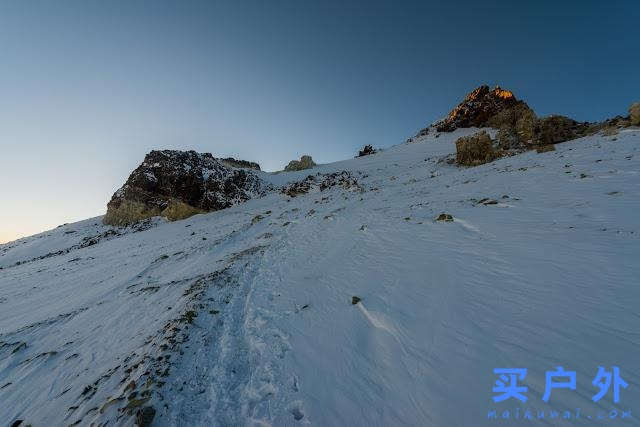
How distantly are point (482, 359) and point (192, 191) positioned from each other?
25815 mm

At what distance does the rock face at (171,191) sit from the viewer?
2400cm

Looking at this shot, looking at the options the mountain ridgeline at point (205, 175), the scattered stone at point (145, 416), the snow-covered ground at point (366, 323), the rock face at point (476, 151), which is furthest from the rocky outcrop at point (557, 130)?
the scattered stone at point (145, 416)

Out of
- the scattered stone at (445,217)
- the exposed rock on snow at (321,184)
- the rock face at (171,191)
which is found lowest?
the scattered stone at (445,217)

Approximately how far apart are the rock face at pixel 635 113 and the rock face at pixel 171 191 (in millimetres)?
28478

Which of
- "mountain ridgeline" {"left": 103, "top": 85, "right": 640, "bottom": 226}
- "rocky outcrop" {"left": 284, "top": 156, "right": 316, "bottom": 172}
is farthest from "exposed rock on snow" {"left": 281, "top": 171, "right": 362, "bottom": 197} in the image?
"rocky outcrop" {"left": 284, "top": 156, "right": 316, "bottom": 172}

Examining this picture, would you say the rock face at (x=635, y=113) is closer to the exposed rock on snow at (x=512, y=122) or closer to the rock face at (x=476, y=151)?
the exposed rock on snow at (x=512, y=122)

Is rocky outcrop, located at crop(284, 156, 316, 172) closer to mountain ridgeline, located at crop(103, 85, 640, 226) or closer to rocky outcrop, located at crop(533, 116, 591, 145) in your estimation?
mountain ridgeline, located at crop(103, 85, 640, 226)

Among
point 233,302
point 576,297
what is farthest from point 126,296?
point 576,297

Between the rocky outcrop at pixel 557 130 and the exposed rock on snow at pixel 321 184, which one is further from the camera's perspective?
the exposed rock on snow at pixel 321 184

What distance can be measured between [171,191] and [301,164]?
19833mm

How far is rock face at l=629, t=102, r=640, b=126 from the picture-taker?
17.7 meters

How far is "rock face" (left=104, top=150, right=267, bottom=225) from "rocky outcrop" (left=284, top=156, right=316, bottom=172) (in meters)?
14.6

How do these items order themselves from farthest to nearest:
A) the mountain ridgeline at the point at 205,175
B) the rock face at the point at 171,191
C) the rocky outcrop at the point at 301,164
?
1. the rocky outcrop at the point at 301,164
2. the rock face at the point at 171,191
3. the mountain ridgeline at the point at 205,175

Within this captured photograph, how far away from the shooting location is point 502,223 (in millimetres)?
8188
